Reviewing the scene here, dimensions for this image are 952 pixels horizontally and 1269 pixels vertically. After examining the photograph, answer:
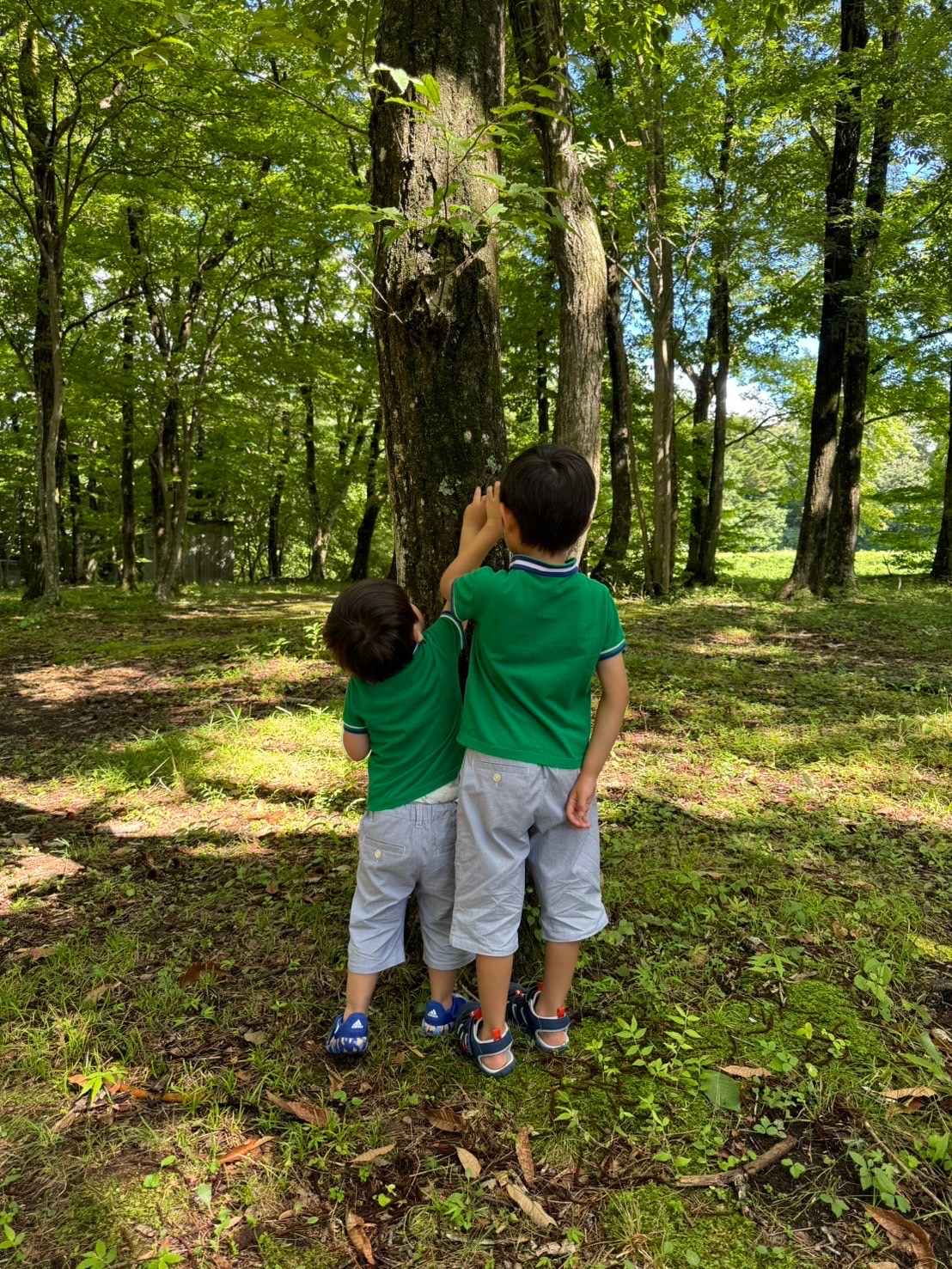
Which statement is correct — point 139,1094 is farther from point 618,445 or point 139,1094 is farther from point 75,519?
point 75,519

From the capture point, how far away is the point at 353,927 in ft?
7.56

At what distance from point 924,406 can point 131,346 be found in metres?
16.6

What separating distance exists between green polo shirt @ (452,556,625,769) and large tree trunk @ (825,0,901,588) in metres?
10.9

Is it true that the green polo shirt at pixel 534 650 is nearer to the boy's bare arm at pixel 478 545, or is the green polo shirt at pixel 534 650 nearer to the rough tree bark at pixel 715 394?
the boy's bare arm at pixel 478 545

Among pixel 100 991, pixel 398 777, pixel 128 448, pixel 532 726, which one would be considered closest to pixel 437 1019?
pixel 398 777

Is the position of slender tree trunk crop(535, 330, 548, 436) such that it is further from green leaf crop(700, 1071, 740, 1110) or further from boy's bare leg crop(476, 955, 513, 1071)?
green leaf crop(700, 1071, 740, 1110)

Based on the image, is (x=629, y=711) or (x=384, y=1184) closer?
(x=384, y=1184)

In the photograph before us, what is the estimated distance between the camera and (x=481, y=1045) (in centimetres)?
219

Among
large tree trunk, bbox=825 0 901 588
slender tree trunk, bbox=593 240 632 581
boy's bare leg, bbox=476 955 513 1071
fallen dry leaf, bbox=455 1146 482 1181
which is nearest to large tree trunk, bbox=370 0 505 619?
boy's bare leg, bbox=476 955 513 1071

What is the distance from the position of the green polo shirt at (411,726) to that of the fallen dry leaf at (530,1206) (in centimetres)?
101

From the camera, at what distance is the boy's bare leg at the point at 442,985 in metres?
2.38

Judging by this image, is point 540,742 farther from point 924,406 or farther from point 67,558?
point 67,558

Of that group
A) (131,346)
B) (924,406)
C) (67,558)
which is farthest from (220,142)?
(67,558)

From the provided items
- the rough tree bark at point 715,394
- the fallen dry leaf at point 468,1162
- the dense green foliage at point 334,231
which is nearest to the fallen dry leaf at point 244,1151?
the fallen dry leaf at point 468,1162
